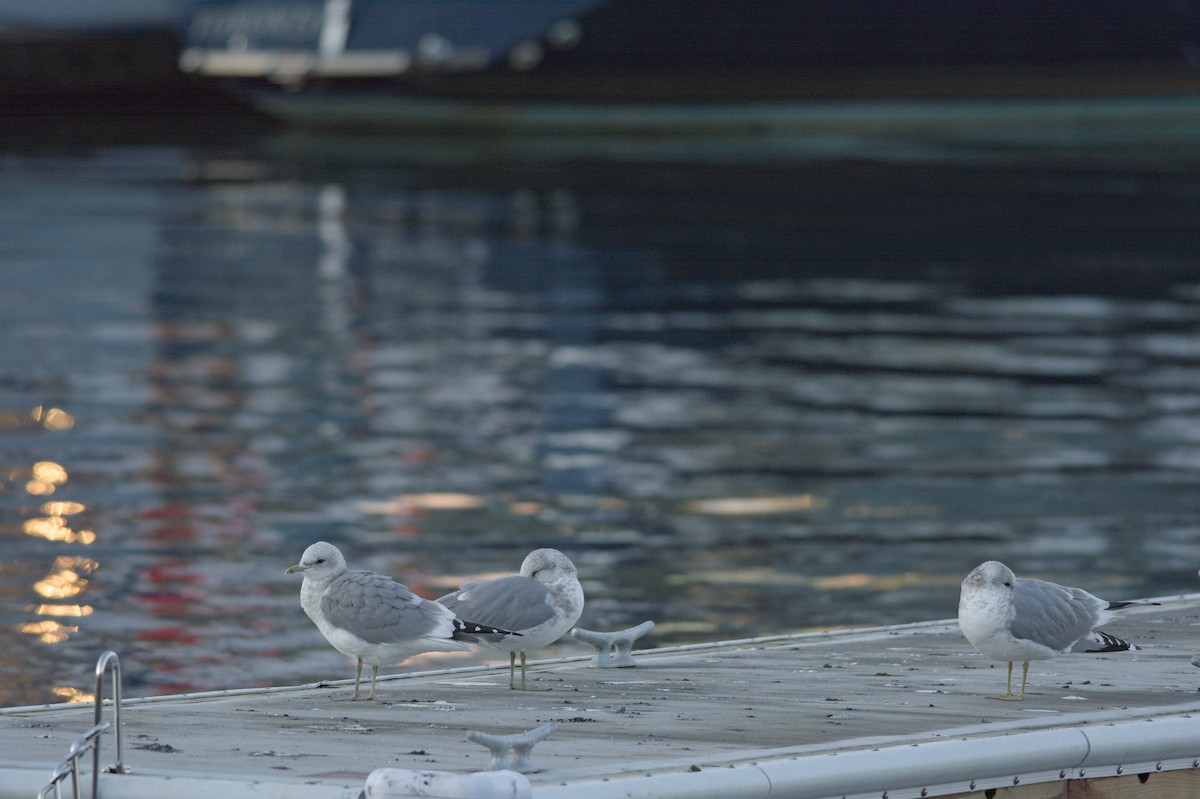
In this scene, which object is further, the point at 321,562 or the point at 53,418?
the point at 53,418

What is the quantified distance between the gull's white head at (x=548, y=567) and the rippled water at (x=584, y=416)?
5384mm

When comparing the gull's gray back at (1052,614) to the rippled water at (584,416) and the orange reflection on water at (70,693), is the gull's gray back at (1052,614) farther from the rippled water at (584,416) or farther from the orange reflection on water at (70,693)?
the orange reflection on water at (70,693)

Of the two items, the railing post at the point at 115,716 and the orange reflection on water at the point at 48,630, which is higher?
the railing post at the point at 115,716

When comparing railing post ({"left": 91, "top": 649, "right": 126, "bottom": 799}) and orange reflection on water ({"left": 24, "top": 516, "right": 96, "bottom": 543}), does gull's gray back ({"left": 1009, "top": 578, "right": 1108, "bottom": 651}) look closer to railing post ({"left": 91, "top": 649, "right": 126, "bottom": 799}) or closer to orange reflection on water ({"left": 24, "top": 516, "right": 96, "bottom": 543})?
railing post ({"left": 91, "top": 649, "right": 126, "bottom": 799})

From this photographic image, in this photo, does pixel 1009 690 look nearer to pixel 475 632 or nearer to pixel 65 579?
pixel 475 632

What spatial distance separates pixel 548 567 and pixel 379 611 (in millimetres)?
1107

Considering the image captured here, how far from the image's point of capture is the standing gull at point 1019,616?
1066cm

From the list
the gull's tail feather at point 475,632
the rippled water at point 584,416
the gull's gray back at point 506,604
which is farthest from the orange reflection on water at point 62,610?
the gull's tail feather at point 475,632

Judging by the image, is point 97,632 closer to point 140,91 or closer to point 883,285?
point 883,285

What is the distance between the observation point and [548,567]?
37.5 feet

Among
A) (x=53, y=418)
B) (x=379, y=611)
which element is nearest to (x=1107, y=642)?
(x=379, y=611)

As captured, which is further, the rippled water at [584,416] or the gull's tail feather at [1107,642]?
the rippled water at [584,416]

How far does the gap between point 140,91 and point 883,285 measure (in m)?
95.3

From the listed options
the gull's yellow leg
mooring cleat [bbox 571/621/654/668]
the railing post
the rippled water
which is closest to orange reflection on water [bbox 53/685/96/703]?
the rippled water
